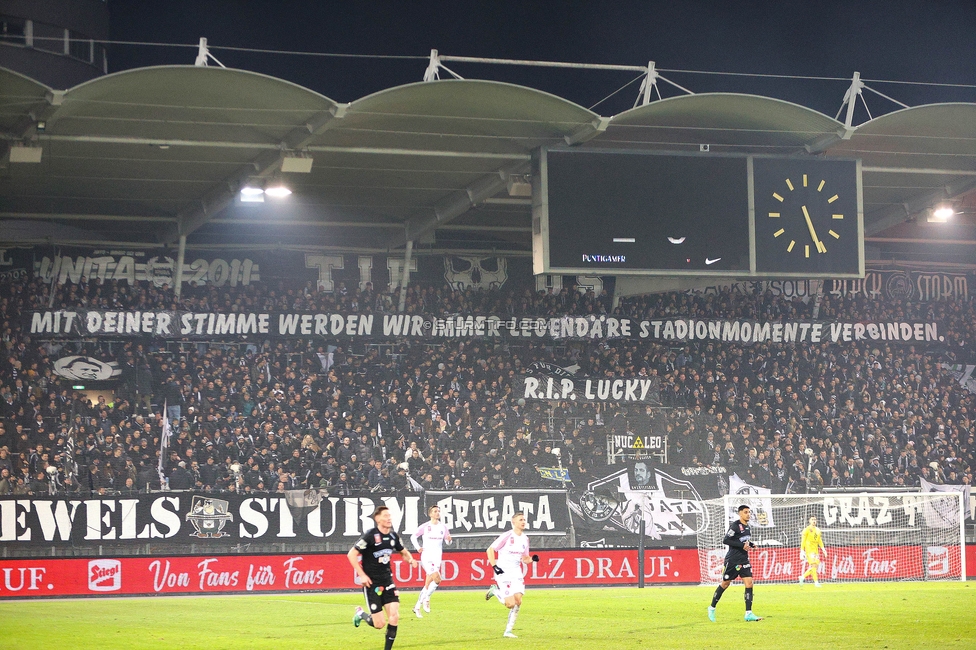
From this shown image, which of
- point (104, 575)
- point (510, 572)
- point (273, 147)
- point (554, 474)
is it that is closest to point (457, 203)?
point (273, 147)

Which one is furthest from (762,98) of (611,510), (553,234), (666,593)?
(611,510)

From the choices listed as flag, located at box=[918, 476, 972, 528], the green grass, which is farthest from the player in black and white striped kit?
flag, located at box=[918, 476, 972, 528]

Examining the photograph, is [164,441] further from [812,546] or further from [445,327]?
[812,546]

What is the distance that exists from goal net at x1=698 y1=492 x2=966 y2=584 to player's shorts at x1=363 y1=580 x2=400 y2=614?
671 inches

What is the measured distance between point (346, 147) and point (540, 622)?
1189 centimetres

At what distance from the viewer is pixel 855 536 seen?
102 ft

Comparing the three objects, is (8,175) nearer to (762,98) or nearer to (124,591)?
(124,591)

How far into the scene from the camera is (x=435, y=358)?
35500 mm

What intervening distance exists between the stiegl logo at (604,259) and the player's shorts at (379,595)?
394 inches

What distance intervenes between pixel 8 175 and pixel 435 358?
1271 centimetres

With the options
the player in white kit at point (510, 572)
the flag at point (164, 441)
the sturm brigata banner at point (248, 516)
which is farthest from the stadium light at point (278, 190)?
the player in white kit at point (510, 572)

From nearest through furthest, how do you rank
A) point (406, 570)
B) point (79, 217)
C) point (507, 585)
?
point (507, 585) → point (406, 570) → point (79, 217)

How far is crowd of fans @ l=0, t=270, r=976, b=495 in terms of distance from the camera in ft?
102

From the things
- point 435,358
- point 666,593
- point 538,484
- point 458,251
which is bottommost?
point 666,593
